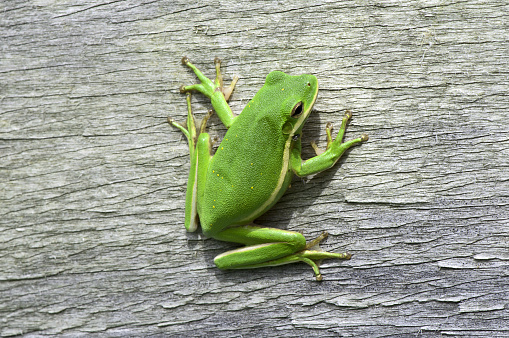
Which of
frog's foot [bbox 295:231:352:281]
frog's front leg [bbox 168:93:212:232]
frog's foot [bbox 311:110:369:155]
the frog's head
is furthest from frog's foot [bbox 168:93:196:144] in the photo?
frog's foot [bbox 295:231:352:281]

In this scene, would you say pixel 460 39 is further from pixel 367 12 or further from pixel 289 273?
pixel 289 273

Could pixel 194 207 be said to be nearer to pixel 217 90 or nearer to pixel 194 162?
pixel 194 162

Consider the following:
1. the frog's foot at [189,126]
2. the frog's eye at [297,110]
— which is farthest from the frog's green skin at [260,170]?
the frog's foot at [189,126]

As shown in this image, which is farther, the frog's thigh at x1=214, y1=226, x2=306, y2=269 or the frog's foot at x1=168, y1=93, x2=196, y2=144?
the frog's foot at x1=168, y1=93, x2=196, y2=144

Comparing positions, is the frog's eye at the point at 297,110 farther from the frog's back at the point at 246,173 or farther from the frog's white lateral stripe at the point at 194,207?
the frog's white lateral stripe at the point at 194,207

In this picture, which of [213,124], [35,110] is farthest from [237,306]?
[35,110]

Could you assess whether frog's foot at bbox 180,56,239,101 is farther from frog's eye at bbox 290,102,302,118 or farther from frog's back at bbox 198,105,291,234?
frog's eye at bbox 290,102,302,118

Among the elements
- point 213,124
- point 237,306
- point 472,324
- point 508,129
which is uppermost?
point 213,124
